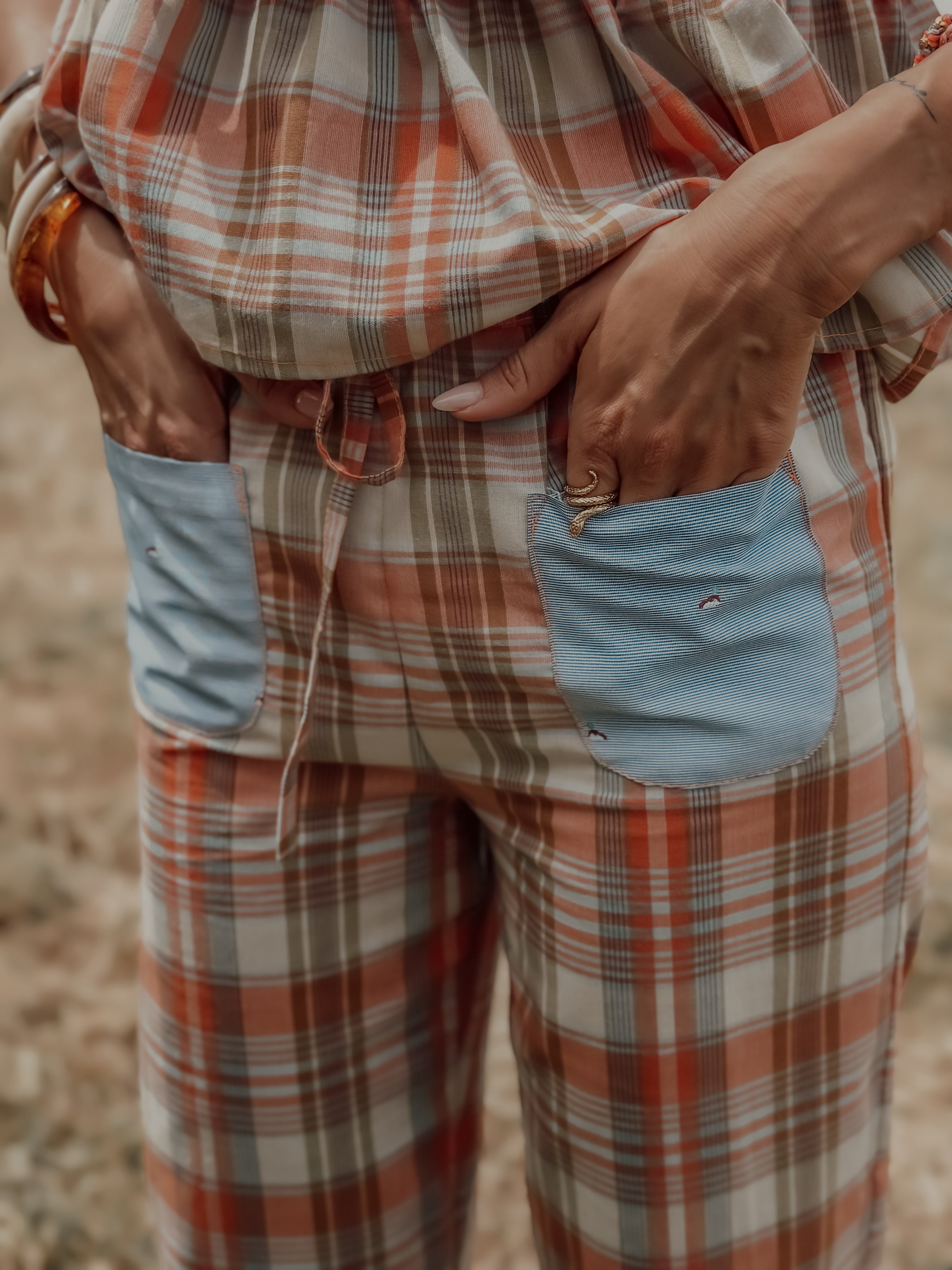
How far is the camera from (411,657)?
2.38 ft

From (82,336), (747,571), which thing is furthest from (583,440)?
(82,336)

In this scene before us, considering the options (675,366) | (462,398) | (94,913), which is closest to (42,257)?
(462,398)

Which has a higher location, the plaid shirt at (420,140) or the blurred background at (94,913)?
the plaid shirt at (420,140)

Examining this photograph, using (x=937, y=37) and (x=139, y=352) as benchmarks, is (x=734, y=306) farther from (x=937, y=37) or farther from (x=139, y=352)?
(x=139, y=352)

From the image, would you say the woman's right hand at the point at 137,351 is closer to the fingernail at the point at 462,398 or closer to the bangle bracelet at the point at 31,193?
the bangle bracelet at the point at 31,193

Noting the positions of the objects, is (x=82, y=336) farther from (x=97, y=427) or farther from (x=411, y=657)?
(x=97, y=427)

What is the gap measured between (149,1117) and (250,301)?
0.63 meters

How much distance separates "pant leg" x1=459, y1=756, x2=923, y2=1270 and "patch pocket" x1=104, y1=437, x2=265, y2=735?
18cm

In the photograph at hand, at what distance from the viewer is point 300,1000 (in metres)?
0.84

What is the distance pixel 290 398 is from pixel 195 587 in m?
0.15

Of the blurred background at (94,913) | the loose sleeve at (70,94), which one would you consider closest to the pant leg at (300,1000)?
the loose sleeve at (70,94)

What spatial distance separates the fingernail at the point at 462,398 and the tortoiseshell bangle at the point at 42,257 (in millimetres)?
326

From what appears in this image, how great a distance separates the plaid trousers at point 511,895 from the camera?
0.70 m

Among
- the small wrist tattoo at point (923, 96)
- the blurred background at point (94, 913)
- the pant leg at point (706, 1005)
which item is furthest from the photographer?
the blurred background at point (94, 913)
